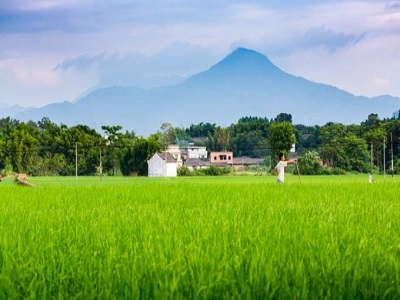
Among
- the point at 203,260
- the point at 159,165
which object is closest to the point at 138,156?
the point at 159,165

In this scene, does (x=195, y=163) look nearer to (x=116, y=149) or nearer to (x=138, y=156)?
(x=116, y=149)

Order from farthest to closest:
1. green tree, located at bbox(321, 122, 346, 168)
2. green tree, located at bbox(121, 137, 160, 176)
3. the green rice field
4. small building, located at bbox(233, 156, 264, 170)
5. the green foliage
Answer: small building, located at bbox(233, 156, 264, 170), green tree, located at bbox(321, 122, 346, 168), the green foliage, green tree, located at bbox(121, 137, 160, 176), the green rice field

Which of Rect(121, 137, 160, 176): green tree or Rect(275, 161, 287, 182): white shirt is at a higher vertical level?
Rect(121, 137, 160, 176): green tree

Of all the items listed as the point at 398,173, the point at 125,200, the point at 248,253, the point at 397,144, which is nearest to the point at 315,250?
the point at 248,253

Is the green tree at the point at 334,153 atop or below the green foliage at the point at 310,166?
atop

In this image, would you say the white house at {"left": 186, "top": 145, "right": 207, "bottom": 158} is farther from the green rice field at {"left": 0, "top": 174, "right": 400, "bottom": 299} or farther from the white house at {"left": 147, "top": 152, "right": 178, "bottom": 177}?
the green rice field at {"left": 0, "top": 174, "right": 400, "bottom": 299}

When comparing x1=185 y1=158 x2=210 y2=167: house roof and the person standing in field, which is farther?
x1=185 y1=158 x2=210 y2=167: house roof

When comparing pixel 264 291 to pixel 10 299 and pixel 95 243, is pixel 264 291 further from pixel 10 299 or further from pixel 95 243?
pixel 95 243

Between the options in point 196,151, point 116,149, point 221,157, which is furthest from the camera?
point 196,151

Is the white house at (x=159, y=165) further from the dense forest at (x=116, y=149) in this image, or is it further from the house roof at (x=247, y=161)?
the house roof at (x=247, y=161)

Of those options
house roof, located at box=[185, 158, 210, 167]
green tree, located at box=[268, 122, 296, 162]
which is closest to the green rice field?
green tree, located at box=[268, 122, 296, 162]

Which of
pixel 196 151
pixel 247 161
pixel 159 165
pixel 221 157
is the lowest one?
pixel 159 165

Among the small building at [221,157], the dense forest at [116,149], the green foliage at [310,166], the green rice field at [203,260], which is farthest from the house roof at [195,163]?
the green rice field at [203,260]

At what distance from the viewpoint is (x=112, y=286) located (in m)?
3.77
